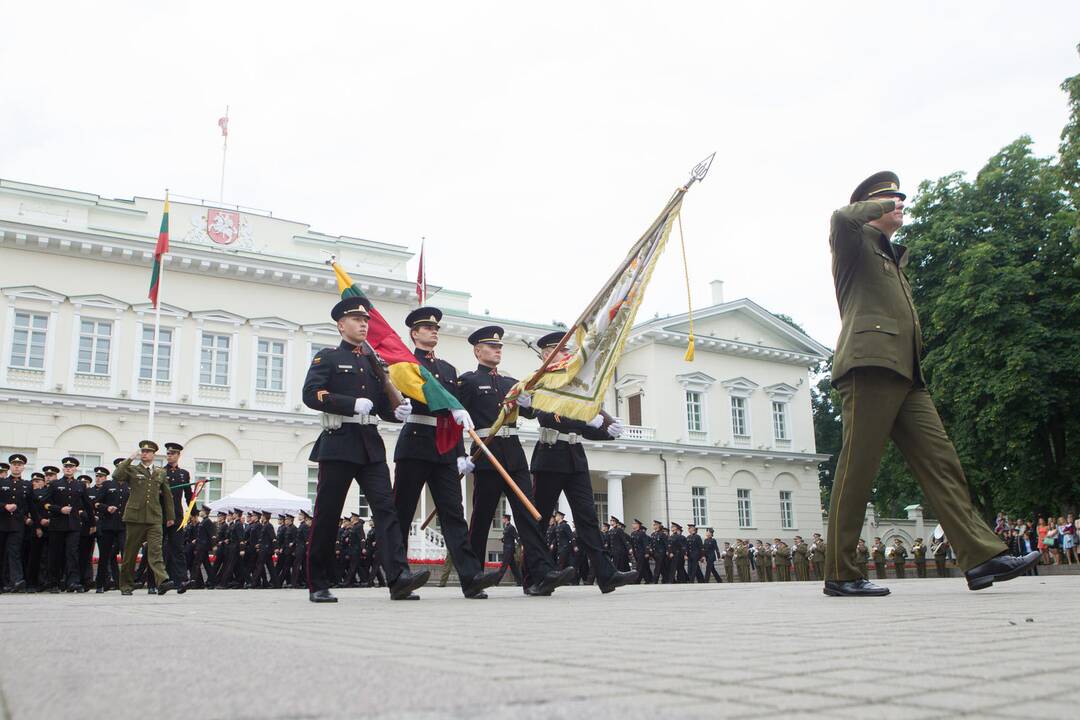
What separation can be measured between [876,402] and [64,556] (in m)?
15.2

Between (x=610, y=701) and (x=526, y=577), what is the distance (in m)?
6.88

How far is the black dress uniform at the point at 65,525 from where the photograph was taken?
51.6 feet

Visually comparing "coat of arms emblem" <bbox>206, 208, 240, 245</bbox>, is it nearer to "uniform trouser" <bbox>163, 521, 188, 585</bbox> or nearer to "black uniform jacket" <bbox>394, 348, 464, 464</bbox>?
"uniform trouser" <bbox>163, 521, 188, 585</bbox>

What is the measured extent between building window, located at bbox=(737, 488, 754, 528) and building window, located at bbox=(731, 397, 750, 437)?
262 cm

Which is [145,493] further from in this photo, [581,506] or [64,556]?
[64,556]

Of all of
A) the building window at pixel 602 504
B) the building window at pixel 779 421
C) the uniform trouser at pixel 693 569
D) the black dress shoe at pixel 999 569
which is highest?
the building window at pixel 779 421

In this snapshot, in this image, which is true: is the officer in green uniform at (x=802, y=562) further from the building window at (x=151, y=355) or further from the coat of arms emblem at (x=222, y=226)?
the coat of arms emblem at (x=222, y=226)

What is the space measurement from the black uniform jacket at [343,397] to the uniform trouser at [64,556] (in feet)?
33.6

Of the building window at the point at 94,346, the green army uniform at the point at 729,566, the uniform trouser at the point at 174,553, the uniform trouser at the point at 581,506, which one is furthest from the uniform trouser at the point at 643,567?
the uniform trouser at the point at 581,506

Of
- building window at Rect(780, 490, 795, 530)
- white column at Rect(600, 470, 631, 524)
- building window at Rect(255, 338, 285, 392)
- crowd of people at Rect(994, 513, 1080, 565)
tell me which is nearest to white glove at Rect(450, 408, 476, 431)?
crowd of people at Rect(994, 513, 1080, 565)

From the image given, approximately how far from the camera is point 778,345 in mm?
44594

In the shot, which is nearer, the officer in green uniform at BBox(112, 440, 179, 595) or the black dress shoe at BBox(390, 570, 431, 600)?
the black dress shoe at BBox(390, 570, 431, 600)

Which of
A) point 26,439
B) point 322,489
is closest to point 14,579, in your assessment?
point 322,489

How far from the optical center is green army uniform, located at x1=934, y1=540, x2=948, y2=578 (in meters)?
24.5
